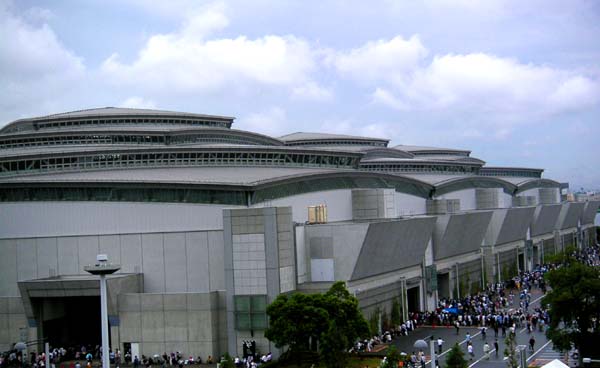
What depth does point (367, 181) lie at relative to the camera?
75.4 m

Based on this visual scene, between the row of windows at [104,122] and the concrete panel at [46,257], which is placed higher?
the row of windows at [104,122]

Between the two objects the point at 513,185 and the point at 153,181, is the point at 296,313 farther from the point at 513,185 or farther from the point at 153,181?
the point at 513,185

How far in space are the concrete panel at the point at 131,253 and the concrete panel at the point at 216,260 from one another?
5.13 metres

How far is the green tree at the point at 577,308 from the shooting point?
4472 cm

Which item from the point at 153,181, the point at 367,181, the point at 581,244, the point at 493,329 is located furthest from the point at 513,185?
the point at 153,181

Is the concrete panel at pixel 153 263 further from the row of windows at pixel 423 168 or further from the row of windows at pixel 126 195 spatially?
the row of windows at pixel 423 168

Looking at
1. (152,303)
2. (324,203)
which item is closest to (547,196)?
(324,203)

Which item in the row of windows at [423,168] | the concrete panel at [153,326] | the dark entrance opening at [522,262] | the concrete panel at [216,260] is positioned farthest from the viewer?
the row of windows at [423,168]

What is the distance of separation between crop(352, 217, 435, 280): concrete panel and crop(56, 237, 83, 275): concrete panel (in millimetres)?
19275

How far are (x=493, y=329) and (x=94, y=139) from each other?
121 feet

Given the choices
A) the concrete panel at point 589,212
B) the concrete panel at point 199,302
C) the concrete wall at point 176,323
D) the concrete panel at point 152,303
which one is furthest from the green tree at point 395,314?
the concrete panel at point 589,212

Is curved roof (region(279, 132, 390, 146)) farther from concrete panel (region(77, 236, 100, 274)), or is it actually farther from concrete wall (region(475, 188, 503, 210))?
concrete panel (region(77, 236, 100, 274))

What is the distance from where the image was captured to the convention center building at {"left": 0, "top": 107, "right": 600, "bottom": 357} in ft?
174

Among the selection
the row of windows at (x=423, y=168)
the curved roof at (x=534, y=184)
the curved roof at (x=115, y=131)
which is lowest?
the curved roof at (x=534, y=184)
